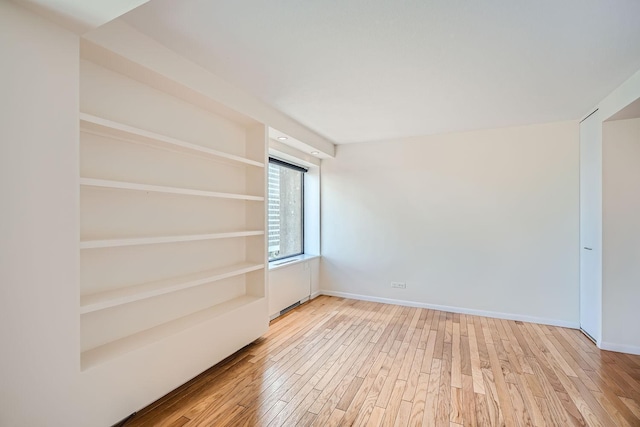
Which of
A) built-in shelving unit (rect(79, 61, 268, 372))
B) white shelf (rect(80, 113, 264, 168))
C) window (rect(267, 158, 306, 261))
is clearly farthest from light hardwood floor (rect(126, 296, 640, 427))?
white shelf (rect(80, 113, 264, 168))

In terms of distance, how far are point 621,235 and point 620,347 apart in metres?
1.09

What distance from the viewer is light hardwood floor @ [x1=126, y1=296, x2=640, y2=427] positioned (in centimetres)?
187

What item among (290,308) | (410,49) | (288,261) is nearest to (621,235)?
(410,49)

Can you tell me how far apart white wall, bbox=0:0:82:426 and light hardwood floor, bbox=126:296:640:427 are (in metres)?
0.65

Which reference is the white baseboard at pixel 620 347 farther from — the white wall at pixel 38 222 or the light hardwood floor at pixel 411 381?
the white wall at pixel 38 222

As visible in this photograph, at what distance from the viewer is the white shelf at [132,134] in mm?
1657

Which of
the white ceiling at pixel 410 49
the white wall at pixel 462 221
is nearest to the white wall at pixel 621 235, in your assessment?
the white ceiling at pixel 410 49

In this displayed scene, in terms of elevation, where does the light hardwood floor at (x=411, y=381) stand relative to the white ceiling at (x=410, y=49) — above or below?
below

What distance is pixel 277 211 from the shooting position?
4.22 meters

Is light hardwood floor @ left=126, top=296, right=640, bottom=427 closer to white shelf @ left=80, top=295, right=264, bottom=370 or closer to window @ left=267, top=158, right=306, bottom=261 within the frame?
white shelf @ left=80, top=295, right=264, bottom=370

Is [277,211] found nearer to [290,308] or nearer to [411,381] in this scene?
Result: [290,308]

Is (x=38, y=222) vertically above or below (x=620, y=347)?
above

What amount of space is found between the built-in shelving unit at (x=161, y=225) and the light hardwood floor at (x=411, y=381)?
39 cm

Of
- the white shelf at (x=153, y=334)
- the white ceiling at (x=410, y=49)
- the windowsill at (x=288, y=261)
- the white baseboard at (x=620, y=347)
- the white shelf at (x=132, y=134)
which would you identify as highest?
the white ceiling at (x=410, y=49)
